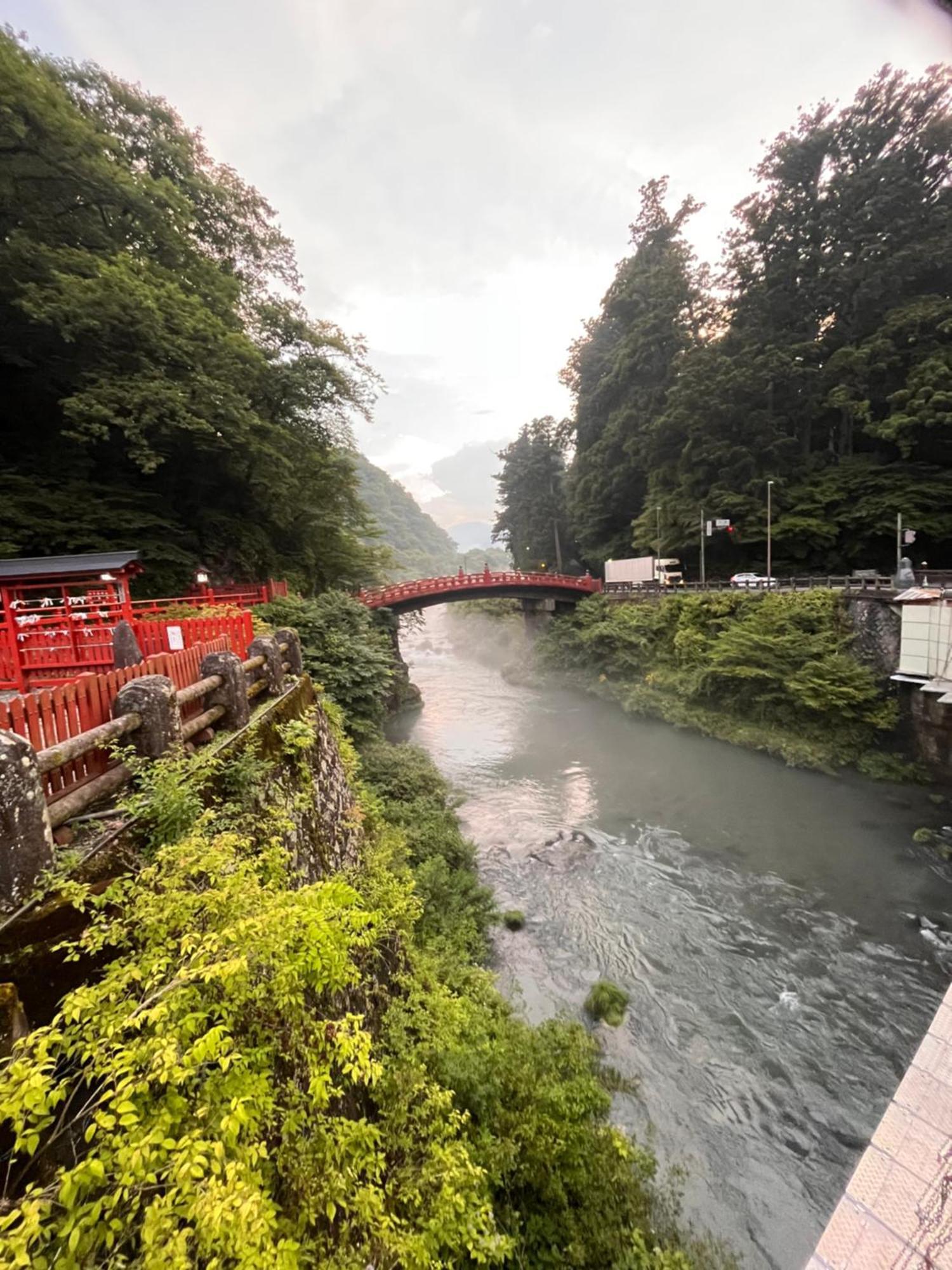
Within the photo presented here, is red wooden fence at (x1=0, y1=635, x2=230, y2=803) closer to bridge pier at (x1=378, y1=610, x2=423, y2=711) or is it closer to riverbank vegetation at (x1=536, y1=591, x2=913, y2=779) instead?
riverbank vegetation at (x1=536, y1=591, x2=913, y2=779)

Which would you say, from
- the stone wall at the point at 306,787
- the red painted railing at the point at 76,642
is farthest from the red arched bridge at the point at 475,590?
the stone wall at the point at 306,787

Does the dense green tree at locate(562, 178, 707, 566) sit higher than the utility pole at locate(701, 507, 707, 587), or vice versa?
the dense green tree at locate(562, 178, 707, 566)

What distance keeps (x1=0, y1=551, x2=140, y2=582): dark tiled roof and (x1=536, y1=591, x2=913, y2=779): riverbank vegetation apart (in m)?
20.5

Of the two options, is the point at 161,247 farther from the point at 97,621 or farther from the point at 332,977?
the point at 332,977

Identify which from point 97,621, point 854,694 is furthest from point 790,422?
point 97,621

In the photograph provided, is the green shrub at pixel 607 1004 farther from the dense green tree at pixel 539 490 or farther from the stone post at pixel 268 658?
the dense green tree at pixel 539 490

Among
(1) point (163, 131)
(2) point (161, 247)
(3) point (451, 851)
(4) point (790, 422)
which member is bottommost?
(3) point (451, 851)

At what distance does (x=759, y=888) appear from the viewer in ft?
37.5

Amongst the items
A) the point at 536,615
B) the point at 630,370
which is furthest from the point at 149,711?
the point at 630,370

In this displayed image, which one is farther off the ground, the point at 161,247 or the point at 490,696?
the point at 161,247

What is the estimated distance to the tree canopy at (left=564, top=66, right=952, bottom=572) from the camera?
24141 mm

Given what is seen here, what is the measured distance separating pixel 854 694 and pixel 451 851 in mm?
14778

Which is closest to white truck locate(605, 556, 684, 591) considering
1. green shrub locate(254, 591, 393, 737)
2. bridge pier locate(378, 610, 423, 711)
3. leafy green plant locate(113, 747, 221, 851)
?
bridge pier locate(378, 610, 423, 711)

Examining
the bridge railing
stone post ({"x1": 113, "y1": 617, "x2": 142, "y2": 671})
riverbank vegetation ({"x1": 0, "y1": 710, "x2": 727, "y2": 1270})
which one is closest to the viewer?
riverbank vegetation ({"x1": 0, "y1": 710, "x2": 727, "y2": 1270})
